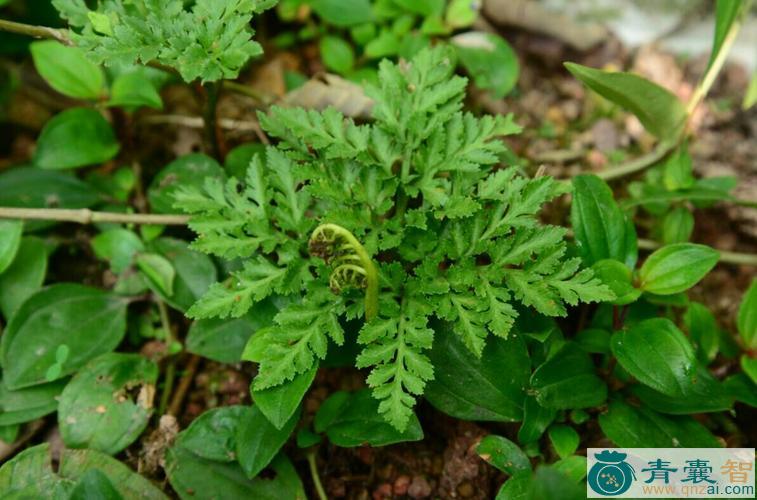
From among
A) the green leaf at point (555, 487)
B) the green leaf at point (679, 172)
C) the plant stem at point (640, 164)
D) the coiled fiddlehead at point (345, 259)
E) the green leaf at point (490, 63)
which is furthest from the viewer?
the green leaf at point (490, 63)

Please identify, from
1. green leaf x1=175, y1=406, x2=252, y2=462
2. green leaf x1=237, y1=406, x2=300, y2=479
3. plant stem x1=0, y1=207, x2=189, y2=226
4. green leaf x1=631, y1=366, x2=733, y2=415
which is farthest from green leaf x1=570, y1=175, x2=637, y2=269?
plant stem x1=0, y1=207, x2=189, y2=226

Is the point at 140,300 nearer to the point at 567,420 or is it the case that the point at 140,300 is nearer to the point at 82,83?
the point at 82,83

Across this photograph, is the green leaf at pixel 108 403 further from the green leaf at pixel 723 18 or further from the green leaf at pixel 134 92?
the green leaf at pixel 723 18

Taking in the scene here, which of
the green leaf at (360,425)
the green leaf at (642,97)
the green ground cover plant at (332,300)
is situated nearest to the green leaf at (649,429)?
the green ground cover plant at (332,300)

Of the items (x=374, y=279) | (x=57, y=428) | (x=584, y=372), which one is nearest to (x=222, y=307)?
(x=374, y=279)

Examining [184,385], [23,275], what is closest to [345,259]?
[184,385]

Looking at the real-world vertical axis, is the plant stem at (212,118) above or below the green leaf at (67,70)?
below

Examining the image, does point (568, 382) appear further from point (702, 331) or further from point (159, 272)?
point (159, 272)
